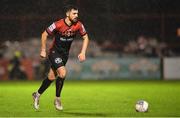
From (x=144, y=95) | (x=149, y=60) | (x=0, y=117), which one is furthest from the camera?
(x=149, y=60)

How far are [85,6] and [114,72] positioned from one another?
11.3ft

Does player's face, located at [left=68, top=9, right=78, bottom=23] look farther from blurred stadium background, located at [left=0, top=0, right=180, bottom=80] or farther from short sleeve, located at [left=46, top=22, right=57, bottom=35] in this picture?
blurred stadium background, located at [left=0, top=0, right=180, bottom=80]

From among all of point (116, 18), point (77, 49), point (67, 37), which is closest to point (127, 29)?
point (116, 18)

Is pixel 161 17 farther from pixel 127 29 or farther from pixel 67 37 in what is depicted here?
pixel 67 37

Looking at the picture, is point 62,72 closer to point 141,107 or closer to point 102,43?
point 141,107

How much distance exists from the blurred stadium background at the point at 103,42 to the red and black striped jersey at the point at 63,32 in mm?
13275

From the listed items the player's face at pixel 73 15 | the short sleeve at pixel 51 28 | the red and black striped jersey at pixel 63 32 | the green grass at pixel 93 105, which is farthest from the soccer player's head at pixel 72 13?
the green grass at pixel 93 105

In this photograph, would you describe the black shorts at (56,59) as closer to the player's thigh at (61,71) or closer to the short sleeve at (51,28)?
the player's thigh at (61,71)

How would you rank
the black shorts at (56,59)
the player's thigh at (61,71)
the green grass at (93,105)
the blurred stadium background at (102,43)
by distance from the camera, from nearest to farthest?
the green grass at (93,105) < the player's thigh at (61,71) < the black shorts at (56,59) < the blurred stadium background at (102,43)

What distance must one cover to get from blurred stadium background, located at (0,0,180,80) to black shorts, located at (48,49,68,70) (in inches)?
521

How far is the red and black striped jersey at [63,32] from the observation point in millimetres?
11984

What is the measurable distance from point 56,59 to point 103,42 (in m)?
14.2

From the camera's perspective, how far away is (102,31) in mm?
26406

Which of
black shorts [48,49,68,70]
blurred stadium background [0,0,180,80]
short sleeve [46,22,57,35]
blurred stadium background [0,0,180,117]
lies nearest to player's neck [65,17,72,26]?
short sleeve [46,22,57,35]
